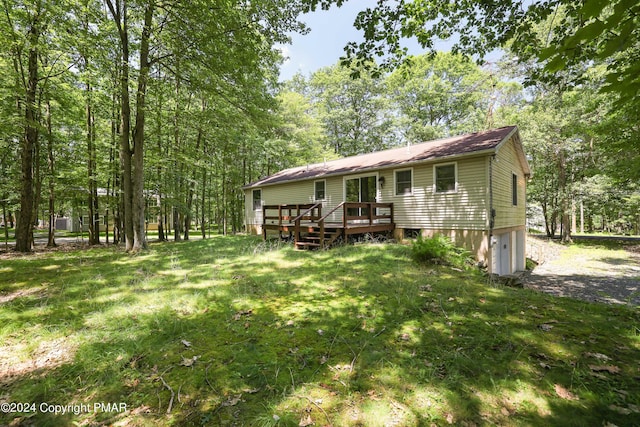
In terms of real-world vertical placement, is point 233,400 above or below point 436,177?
below

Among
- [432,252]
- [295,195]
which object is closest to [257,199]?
[295,195]

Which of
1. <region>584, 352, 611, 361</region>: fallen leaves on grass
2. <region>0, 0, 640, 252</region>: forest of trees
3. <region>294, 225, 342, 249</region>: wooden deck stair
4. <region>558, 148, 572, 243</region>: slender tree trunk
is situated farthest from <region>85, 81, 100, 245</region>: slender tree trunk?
<region>558, 148, 572, 243</region>: slender tree trunk

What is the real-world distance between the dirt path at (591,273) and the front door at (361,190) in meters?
6.70

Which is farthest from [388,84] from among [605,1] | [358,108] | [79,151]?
[605,1]

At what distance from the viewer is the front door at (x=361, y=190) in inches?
479

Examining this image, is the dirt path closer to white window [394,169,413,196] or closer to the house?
the house

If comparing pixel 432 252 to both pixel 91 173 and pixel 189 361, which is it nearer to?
pixel 189 361

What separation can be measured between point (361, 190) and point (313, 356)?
33.6 feet

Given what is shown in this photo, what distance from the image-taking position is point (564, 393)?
2324 mm

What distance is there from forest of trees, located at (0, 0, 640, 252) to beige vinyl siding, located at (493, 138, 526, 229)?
280cm

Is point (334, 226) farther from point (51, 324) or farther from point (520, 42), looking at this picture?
point (51, 324)

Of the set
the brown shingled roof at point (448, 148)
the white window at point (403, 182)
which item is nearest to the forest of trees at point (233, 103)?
the brown shingled roof at point (448, 148)

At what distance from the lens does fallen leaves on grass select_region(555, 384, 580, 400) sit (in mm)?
2271

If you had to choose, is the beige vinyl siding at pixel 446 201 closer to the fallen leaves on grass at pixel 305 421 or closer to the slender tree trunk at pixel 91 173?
the fallen leaves on grass at pixel 305 421
